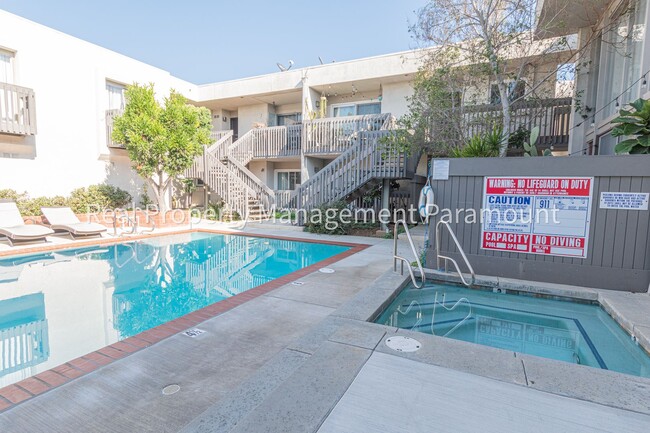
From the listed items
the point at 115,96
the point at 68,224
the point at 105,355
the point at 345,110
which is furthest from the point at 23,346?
the point at 345,110

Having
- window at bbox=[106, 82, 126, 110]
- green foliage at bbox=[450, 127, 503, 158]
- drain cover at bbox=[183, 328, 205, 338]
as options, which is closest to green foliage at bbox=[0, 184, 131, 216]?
window at bbox=[106, 82, 126, 110]

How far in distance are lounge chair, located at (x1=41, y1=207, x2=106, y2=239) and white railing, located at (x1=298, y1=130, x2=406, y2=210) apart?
Answer: 686 centimetres

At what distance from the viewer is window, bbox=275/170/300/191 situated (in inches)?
692

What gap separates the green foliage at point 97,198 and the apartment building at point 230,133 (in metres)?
0.52

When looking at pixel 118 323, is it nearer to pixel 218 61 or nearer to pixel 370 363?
pixel 370 363

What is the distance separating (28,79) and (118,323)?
11.4 m

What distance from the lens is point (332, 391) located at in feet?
7.47

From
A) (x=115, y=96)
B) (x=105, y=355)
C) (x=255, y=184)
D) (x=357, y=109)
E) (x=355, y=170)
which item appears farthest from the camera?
(x=357, y=109)

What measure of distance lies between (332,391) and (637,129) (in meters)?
6.05

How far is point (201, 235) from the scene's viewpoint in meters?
11.5

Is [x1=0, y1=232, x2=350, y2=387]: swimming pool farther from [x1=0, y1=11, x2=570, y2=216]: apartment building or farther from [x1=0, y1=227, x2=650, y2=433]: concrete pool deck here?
[x1=0, y1=11, x2=570, y2=216]: apartment building

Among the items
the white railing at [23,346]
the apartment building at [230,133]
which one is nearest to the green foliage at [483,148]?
the apartment building at [230,133]

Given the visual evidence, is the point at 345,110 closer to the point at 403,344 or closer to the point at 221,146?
the point at 221,146

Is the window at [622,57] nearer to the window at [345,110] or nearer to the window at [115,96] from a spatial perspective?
the window at [345,110]
